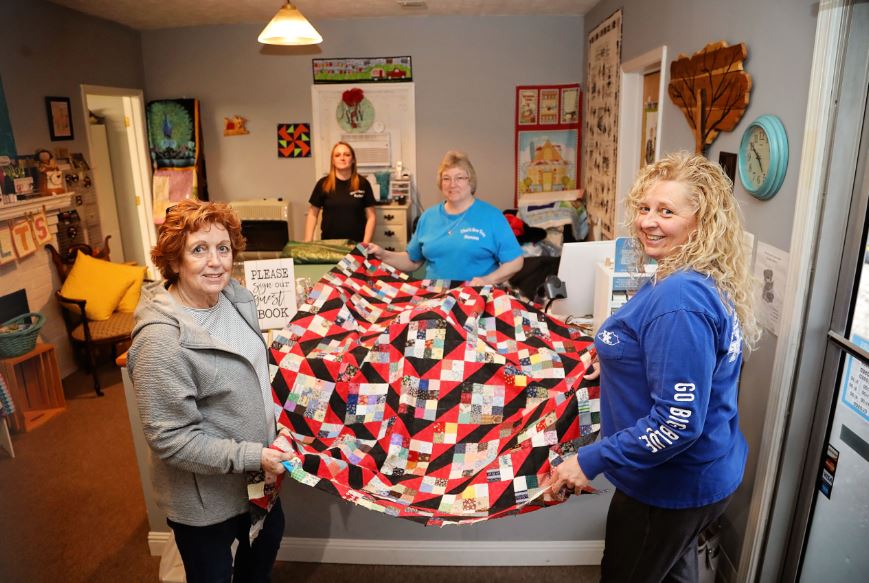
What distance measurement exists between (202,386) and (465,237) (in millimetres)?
1592

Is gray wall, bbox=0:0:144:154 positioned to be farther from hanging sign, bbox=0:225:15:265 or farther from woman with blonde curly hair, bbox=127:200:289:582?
woman with blonde curly hair, bbox=127:200:289:582

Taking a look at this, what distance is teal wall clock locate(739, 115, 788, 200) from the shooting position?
182 cm

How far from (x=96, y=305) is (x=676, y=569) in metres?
3.97

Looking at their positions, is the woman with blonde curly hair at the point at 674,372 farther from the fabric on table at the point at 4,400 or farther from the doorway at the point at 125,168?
the doorway at the point at 125,168

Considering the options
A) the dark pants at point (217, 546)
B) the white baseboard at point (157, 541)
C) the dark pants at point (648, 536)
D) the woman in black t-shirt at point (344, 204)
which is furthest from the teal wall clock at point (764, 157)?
the woman in black t-shirt at point (344, 204)

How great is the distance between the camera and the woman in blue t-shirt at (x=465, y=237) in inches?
109

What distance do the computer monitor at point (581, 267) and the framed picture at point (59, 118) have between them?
375 centimetres

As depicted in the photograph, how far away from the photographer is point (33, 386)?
343 cm

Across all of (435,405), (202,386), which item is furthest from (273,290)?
(202,386)

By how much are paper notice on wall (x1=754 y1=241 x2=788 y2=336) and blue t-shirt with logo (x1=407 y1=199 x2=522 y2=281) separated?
3.52ft

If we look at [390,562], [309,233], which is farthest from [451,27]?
[390,562]

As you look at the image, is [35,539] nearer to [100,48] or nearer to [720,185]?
[720,185]

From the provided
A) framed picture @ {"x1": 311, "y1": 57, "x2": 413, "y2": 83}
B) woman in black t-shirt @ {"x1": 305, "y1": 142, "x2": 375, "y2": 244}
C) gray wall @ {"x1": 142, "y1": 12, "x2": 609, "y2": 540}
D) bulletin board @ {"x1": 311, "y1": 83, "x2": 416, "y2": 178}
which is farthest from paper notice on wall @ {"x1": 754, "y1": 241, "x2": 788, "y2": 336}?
framed picture @ {"x1": 311, "y1": 57, "x2": 413, "y2": 83}

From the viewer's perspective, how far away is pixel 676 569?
1.54 meters
